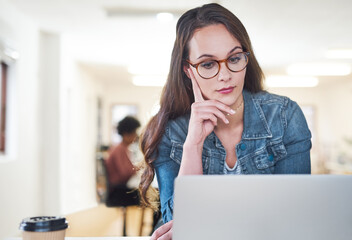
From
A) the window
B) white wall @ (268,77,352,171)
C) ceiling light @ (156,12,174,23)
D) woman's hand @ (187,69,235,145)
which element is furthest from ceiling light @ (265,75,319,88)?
woman's hand @ (187,69,235,145)

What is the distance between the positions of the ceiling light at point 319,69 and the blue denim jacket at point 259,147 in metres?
7.04

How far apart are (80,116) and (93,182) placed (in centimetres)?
172

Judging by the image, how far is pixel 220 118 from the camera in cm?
133

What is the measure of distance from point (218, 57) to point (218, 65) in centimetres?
4

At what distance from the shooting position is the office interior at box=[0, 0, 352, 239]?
458 cm

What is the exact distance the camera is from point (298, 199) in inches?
28.6

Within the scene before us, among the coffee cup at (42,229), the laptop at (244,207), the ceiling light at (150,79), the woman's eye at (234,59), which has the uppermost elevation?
the ceiling light at (150,79)

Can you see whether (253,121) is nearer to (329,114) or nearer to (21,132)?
(21,132)

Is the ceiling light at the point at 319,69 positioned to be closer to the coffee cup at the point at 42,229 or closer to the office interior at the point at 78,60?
the office interior at the point at 78,60

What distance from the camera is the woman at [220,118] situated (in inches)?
53.3

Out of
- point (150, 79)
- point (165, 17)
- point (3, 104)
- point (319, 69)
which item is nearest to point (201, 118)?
point (165, 17)

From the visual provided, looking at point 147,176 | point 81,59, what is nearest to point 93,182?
point 81,59

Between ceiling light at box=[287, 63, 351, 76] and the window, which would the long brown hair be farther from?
ceiling light at box=[287, 63, 351, 76]

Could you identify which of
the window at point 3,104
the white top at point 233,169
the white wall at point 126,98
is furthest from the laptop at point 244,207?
the white wall at point 126,98
